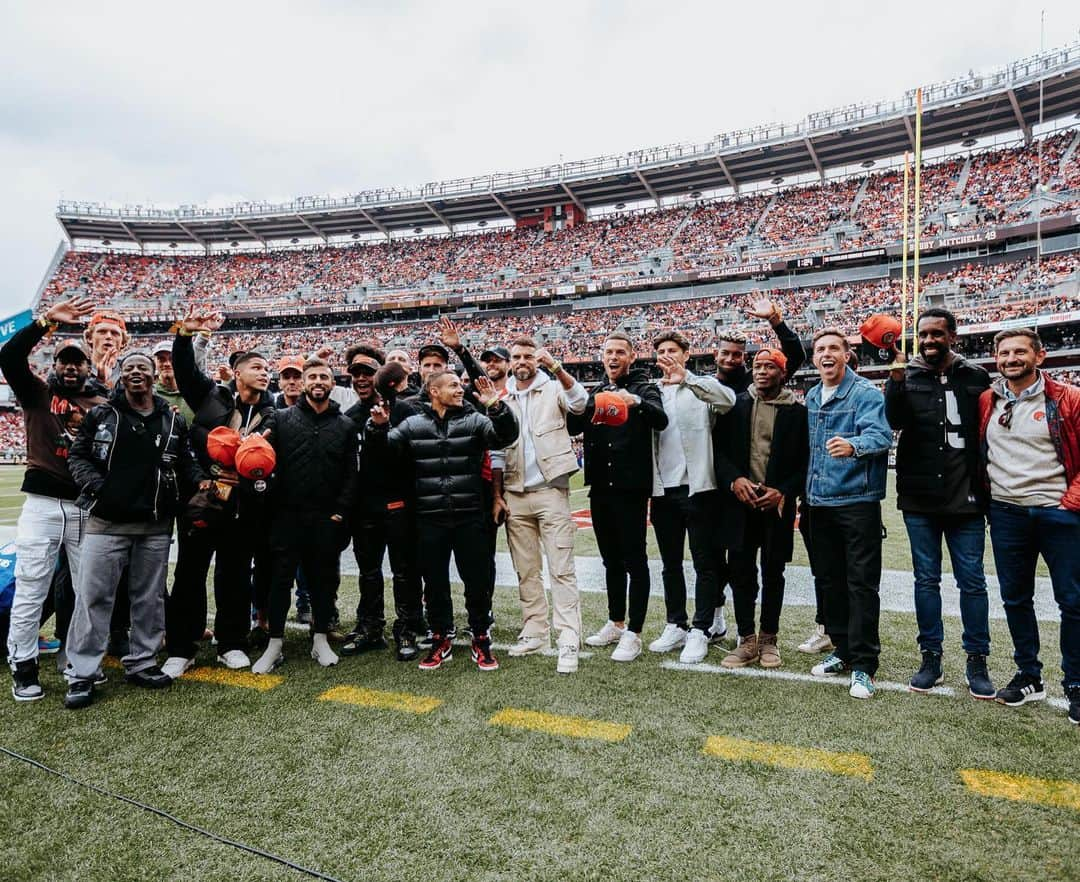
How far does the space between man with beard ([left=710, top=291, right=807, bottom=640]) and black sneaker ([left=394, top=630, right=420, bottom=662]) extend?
2.06 m

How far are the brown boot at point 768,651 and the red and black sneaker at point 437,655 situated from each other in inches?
79.6

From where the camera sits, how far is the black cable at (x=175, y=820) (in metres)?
2.15

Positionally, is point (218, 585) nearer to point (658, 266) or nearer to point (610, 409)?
point (610, 409)

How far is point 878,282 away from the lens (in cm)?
3228

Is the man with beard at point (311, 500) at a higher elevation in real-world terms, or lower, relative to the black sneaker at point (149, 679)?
higher

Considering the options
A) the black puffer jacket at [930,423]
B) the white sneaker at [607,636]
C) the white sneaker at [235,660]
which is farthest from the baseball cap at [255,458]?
the black puffer jacket at [930,423]

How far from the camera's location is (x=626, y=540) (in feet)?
14.6

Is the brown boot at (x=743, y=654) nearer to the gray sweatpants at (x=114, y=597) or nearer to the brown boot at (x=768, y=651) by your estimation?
the brown boot at (x=768, y=651)

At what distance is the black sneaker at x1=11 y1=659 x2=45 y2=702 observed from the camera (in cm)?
370

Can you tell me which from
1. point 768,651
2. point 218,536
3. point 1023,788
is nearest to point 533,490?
point 768,651

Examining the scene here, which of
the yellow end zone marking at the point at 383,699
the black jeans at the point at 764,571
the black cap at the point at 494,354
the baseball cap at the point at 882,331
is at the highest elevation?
the black cap at the point at 494,354

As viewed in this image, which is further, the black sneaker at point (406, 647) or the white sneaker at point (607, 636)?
the white sneaker at point (607, 636)

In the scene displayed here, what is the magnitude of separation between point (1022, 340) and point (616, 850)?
129 inches

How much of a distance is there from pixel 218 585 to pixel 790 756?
363 cm
